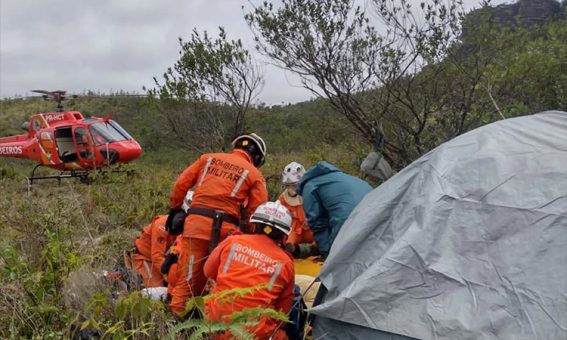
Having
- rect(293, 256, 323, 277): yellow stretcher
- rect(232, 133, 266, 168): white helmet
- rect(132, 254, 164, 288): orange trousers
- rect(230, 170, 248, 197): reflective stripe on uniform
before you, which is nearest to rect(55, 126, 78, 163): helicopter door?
rect(132, 254, 164, 288): orange trousers

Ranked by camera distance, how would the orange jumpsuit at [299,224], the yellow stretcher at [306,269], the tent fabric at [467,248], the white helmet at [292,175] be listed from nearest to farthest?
the tent fabric at [467,248] → the yellow stretcher at [306,269] → the orange jumpsuit at [299,224] → the white helmet at [292,175]

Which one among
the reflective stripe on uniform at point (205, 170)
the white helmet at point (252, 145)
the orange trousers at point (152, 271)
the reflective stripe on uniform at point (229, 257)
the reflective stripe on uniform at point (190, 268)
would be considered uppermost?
the white helmet at point (252, 145)

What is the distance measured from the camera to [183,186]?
4.95m

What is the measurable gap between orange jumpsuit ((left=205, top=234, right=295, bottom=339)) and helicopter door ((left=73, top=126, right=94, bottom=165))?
11.2m

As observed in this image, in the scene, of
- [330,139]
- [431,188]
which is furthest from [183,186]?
[330,139]

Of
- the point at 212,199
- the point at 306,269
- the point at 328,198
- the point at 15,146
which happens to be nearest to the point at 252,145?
the point at 212,199

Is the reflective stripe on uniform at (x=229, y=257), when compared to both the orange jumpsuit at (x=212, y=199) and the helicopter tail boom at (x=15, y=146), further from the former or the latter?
the helicopter tail boom at (x=15, y=146)

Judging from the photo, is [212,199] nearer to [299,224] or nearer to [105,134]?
[299,224]

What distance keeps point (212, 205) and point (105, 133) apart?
10.1 meters

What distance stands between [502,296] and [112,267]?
3986 millimetres

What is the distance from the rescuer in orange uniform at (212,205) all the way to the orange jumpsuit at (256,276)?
43.8 inches

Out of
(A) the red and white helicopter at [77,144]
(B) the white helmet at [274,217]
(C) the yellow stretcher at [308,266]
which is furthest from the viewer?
(A) the red and white helicopter at [77,144]

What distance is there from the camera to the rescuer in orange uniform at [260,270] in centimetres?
324

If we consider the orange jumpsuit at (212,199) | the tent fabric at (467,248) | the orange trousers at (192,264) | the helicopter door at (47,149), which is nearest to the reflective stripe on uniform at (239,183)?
the orange jumpsuit at (212,199)
